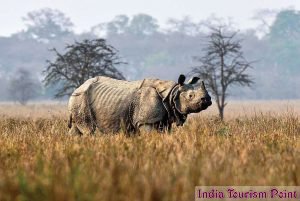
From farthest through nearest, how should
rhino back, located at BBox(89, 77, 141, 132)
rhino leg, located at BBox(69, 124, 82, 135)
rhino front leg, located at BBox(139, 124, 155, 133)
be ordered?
rhino leg, located at BBox(69, 124, 82, 135), rhino back, located at BBox(89, 77, 141, 132), rhino front leg, located at BBox(139, 124, 155, 133)

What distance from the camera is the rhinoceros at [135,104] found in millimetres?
8828

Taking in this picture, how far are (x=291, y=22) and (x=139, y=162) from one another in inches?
5825

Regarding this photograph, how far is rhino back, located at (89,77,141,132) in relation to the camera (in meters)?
9.14

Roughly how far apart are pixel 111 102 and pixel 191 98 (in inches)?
51.4

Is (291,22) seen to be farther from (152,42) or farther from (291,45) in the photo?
(152,42)

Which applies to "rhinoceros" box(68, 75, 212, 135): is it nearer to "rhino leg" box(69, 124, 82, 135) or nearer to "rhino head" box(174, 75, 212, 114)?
"rhino head" box(174, 75, 212, 114)

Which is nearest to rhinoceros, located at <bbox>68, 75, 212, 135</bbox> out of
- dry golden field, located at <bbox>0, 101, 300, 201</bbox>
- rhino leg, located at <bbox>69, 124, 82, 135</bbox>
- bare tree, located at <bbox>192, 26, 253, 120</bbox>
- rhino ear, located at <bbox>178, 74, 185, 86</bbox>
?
rhino ear, located at <bbox>178, 74, 185, 86</bbox>

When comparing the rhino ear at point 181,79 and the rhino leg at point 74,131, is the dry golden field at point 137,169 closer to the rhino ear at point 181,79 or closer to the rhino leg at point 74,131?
the rhino ear at point 181,79

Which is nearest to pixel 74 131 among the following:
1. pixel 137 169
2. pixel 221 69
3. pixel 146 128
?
pixel 146 128

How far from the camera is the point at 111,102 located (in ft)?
30.3

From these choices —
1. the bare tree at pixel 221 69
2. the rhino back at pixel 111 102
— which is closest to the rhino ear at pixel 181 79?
the rhino back at pixel 111 102

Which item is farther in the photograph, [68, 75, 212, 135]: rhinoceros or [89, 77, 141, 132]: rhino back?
[89, 77, 141, 132]: rhino back

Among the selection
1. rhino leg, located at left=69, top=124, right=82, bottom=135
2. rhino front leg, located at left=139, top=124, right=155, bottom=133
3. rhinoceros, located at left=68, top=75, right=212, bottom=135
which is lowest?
rhino leg, located at left=69, top=124, right=82, bottom=135

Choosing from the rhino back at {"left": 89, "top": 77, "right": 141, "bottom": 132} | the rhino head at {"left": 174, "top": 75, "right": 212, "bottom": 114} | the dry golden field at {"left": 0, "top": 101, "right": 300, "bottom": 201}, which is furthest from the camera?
the rhino back at {"left": 89, "top": 77, "right": 141, "bottom": 132}
